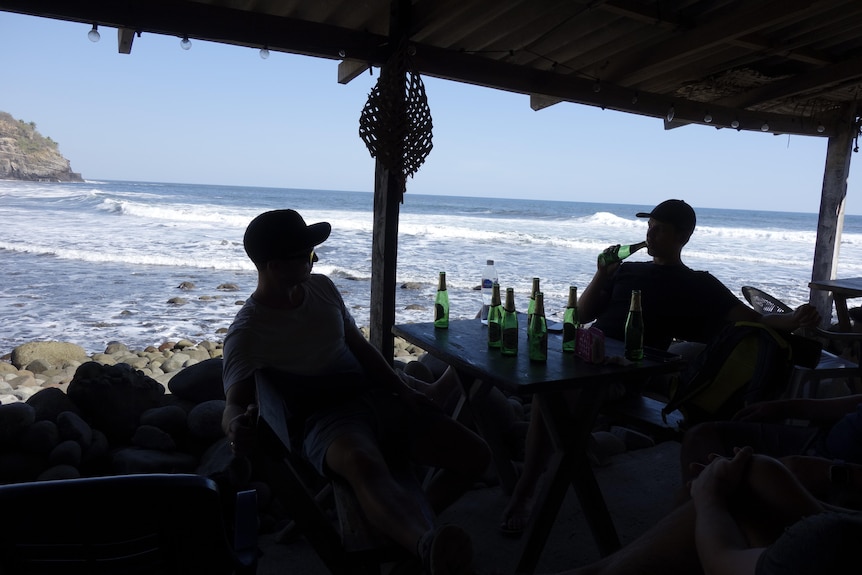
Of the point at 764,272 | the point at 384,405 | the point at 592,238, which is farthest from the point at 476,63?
the point at 592,238

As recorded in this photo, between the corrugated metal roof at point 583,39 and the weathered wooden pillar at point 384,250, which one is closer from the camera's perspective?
the corrugated metal roof at point 583,39

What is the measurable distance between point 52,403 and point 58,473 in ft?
1.84

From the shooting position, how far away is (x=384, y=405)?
2.24 metres

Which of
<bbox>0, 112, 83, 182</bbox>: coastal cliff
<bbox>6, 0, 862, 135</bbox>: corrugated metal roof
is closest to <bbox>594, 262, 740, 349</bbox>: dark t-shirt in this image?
<bbox>6, 0, 862, 135</bbox>: corrugated metal roof

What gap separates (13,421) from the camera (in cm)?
279

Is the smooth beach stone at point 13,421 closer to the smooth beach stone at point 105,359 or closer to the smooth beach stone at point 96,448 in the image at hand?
the smooth beach stone at point 96,448

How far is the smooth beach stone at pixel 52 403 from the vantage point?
304 centimetres

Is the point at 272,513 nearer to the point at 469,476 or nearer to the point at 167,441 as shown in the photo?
the point at 167,441

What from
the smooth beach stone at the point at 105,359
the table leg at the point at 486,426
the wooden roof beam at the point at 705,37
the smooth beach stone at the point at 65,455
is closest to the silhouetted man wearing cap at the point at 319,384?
the table leg at the point at 486,426

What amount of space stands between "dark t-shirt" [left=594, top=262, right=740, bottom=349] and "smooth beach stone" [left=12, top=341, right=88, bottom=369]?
4443mm

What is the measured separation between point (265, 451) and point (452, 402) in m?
1.69

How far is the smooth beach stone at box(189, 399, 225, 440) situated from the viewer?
307 centimetres

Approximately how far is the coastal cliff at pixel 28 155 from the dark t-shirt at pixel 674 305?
4888 cm

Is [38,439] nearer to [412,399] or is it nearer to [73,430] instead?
[73,430]
